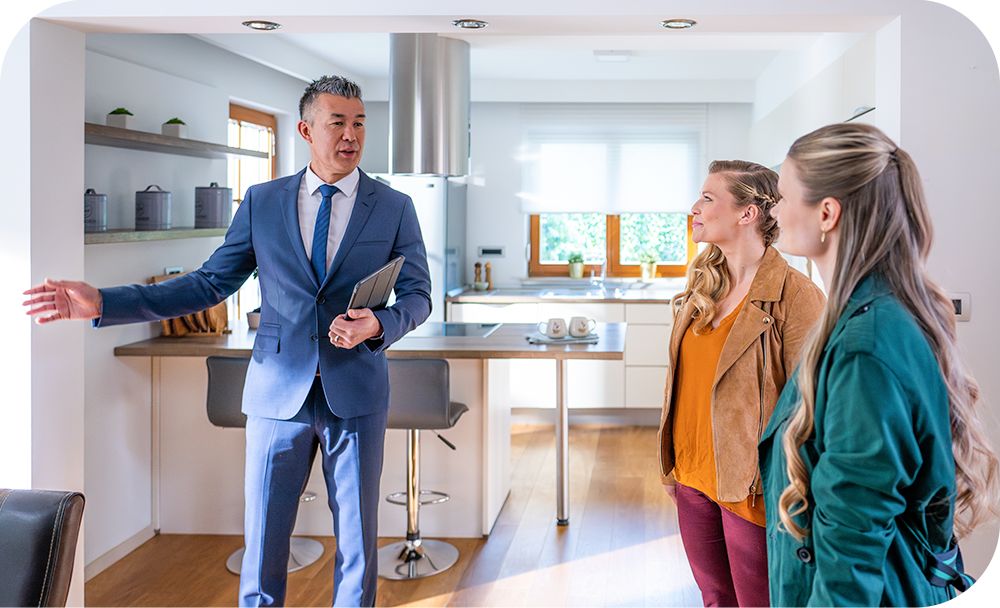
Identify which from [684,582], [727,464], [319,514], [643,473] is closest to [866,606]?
[727,464]

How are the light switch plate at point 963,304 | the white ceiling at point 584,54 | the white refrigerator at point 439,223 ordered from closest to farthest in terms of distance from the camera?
the light switch plate at point 963,304, the white ceiling at point 584,54, the white refrigerator at point 439,223

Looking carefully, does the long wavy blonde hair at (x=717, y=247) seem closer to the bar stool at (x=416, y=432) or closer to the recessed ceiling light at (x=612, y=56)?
the bar stool at (x=416, y=432)

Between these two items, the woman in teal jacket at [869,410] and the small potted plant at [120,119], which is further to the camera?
the small potted plant at [120,119]

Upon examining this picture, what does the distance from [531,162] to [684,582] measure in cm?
433

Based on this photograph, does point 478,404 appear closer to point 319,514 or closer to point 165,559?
point 319,514

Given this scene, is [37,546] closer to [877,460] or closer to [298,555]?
[877,460]

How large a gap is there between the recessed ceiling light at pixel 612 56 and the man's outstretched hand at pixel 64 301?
427 cm

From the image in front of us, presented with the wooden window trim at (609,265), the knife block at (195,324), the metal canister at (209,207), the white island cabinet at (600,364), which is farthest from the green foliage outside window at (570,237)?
the knife block at (195,324)

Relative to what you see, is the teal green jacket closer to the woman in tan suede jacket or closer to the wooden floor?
the woman in tan suede jacket

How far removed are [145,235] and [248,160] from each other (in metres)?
1.94

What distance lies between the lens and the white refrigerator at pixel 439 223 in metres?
6.37

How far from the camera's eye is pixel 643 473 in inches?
221

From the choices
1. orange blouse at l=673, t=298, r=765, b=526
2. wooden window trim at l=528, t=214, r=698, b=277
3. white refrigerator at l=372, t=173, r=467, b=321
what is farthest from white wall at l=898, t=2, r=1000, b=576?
wooden window trim at l=528, t=214, r=698, b=277

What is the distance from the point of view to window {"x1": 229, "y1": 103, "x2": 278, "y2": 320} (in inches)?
225
